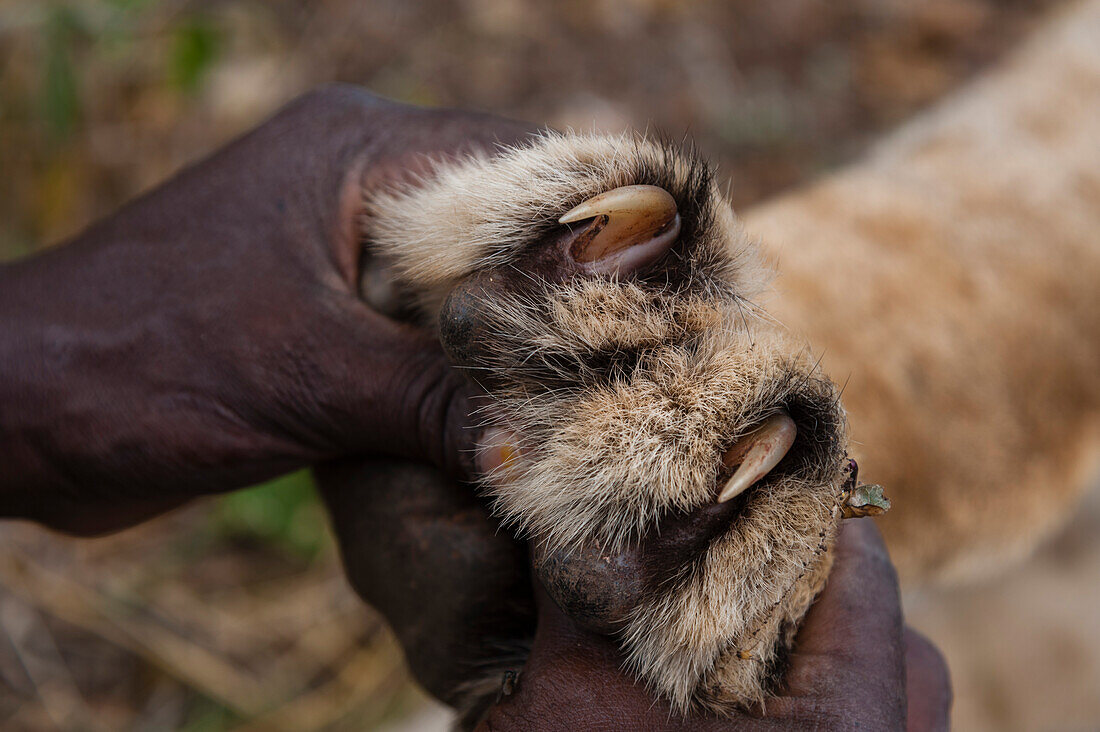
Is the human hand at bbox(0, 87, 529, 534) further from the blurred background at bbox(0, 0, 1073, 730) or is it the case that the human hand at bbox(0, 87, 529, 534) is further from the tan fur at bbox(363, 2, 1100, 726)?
the blurred background at bbox(0, 0, 1073, 730)

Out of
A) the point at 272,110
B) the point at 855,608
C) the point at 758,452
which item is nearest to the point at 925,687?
the point at 855,608

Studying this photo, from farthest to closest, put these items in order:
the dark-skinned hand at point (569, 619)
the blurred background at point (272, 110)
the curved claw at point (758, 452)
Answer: the blurred background at point (272, 110)
the dark-skinned hand at point (569, 619)
the curved claw at point (758, 452)

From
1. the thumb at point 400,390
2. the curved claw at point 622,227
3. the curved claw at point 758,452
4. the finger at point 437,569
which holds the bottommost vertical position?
the finger at point 437,569

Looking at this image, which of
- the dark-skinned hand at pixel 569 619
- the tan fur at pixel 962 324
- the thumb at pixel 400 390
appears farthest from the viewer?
the tan fur at pixel 962 324

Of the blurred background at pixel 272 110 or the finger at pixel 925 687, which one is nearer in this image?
the finger at pixel 925 687

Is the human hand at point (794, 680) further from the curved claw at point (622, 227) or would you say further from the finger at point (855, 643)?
the curved claw at point (622, 227)

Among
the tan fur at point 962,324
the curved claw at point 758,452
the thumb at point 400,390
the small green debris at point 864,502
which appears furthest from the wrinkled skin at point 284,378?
the tan fur at point 962,324

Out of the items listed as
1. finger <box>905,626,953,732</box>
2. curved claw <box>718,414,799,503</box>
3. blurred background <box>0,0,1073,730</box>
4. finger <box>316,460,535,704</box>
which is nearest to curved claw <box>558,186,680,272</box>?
curved claw <box>718,414,799,503</box>
